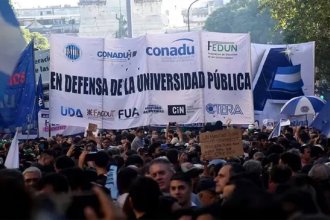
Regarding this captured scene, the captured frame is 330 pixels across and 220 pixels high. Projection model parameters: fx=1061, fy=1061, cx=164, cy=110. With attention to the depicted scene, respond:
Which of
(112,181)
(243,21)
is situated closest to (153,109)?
(112,181)

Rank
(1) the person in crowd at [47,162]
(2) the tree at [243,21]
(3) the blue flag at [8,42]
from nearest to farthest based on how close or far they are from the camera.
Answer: (3) the blue flag at [8,42]
(1) the person in crowd at [47,162]
(2) the tree at [243,21]

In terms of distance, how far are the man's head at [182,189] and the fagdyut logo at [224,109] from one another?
38.8 ft

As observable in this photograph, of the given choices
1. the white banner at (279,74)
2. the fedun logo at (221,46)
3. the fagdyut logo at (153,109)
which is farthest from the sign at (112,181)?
the white banner at (279,74)

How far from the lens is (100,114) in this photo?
750 inches

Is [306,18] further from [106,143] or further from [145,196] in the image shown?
[145,196]


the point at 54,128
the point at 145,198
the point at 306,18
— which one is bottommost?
the point at 145,198

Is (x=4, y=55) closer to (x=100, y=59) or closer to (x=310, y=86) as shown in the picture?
(x=100, y=59)

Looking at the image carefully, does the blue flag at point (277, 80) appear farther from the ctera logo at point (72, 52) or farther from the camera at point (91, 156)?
the camera at point (91, 156)

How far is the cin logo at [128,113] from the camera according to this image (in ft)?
63.0

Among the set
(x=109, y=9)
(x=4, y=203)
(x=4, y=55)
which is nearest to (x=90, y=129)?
(x=4, y=55)

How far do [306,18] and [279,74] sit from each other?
8.70 meters

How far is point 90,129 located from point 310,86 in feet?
18.3

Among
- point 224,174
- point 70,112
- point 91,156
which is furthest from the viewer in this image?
point 70,112

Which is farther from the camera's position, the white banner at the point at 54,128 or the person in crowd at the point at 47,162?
the white banner at the point at 54,128
